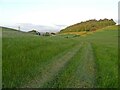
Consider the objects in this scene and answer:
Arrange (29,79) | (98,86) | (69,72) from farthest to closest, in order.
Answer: (69,72), (29,79), (98,86)

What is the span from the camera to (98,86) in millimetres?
16438

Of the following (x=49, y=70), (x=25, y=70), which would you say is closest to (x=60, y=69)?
(x=49, y=70)

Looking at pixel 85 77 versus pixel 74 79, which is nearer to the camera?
pixel 74 79

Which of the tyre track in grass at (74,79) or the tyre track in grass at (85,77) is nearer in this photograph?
the tyre track in grass at (74,79)

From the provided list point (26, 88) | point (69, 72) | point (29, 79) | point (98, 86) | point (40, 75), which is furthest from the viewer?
point (69, 72)

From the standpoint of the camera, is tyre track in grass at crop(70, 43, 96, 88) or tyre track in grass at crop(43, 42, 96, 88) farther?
tyre track in grass at crop(70, 43, 96, 88)

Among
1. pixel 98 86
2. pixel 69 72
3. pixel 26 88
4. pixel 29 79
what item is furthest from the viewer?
pixel 69 72

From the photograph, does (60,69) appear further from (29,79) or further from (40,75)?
(29,79)

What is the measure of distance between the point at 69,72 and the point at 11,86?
608 cm

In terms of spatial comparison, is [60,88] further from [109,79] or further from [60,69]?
[60,69]

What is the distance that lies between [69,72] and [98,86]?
175 inches

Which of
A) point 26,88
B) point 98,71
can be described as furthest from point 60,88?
point 98,71

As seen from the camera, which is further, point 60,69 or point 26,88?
point 60,69

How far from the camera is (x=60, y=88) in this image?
1548 centimetres
